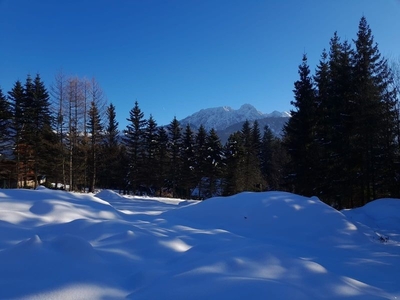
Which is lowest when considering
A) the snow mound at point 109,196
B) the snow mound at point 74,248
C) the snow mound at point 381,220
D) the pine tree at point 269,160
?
the snow mound at point 381,220

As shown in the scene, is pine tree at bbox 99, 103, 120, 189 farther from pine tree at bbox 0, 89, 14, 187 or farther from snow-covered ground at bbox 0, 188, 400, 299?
snow-covered ground at bbox 0, 188, 400, 299

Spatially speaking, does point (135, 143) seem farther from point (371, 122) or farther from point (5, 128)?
point (371, 122)

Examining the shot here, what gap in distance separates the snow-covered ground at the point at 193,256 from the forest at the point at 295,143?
11072 mm

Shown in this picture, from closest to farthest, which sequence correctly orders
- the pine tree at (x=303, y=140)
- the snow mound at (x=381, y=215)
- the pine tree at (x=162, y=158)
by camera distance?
the snow mound at (x=381, y=215)
the pine tree at (x=303, y=140)
the pine tree at (x=162, y=158)

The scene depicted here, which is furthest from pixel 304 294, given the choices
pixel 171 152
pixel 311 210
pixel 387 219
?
pixel 171 152

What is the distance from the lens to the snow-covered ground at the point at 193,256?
92.0 inches

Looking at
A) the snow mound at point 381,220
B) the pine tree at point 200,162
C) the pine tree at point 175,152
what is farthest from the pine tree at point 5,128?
the snow mound at point 381,220

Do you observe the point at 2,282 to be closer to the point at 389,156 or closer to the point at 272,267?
the point at 272,267

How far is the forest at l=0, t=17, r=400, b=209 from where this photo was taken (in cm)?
1634

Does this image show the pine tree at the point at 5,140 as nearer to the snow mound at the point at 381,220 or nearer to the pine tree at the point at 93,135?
the pine tree at the point at 93,135

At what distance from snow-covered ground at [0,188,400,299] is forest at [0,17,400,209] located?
11072 millimetres

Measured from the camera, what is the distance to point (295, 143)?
19.7 m

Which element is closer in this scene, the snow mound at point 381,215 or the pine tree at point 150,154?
the snow mound at point 381,215

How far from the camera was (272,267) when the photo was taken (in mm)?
3027
